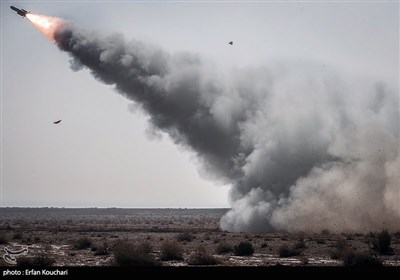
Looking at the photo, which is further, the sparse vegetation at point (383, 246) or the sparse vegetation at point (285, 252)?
the sparse vegetation at point (383, 246)

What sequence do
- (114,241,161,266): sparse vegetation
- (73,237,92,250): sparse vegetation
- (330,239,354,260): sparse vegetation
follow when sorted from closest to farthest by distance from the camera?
(114,241,161,266): sparse vegetation
(330,239,354,260): sparse vegetation
(73,237,92,250): sparse vegetation

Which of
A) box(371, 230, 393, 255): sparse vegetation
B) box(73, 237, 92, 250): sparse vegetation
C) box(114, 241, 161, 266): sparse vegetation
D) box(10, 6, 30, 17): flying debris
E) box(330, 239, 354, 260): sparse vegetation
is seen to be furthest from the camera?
box(10, 6, 30, 17): flying debris

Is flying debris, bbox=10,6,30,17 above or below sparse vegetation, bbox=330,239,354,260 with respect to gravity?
above

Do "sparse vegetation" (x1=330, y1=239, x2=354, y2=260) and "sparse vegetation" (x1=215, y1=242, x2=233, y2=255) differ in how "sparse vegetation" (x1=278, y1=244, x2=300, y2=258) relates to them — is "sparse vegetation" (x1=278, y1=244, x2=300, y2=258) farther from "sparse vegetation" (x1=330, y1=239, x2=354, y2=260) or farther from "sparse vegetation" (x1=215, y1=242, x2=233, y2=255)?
"sparse vegetation" (x1=215, y1=242, x2=233, y2=255)

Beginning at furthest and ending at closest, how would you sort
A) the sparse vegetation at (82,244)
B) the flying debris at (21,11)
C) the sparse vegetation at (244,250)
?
the flying debris at (21,11), the sparse vegetation at (82,244), the sparse vegetation at (244,250)

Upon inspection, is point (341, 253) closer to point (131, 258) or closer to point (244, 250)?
point (244, 250)

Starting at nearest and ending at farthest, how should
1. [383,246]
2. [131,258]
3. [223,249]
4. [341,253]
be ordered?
1. [131,258]
2. [341,253]
3. [383,246]
4. [223,249]

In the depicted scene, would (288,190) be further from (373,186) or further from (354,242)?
(354,242)

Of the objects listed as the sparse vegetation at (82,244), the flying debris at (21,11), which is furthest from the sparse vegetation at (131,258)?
the flying debris at (21,11)

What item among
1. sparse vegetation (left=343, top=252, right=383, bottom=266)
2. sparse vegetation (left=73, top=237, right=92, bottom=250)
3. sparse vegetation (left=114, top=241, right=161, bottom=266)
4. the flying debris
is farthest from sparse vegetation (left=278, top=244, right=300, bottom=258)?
the flying debris

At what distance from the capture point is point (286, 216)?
46.7 metres

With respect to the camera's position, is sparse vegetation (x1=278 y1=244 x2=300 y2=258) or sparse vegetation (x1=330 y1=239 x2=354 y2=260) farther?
sparse vegetation (x1=278 y1=244 x2=300 y2=258)

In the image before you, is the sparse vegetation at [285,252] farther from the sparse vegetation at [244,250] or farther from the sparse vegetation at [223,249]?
the sparse vegetation at [223,249]

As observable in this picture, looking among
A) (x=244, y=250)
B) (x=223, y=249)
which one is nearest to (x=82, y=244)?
(x=223, y=249)
